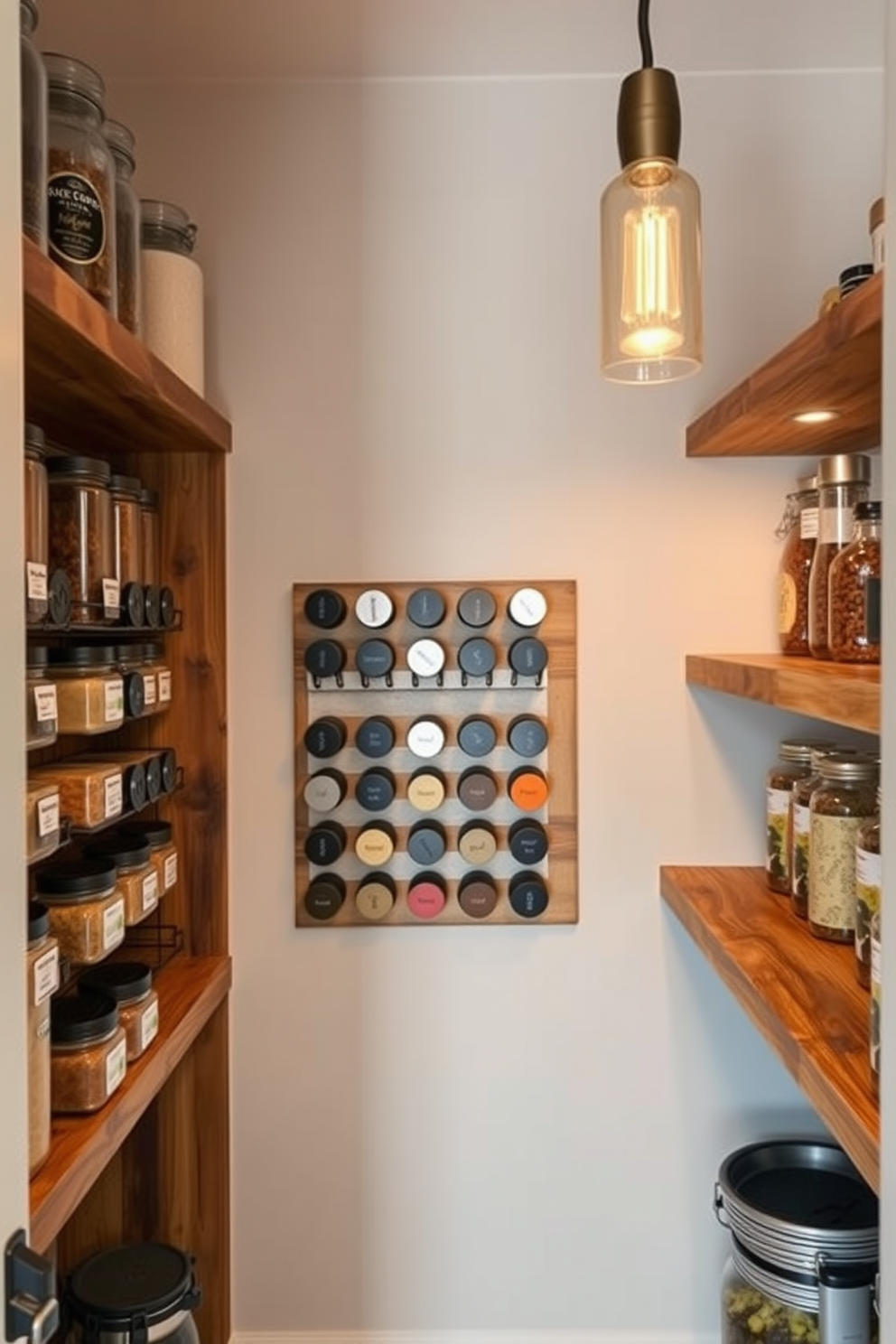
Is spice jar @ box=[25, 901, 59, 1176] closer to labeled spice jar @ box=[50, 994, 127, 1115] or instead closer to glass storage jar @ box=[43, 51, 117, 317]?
labeled spice jar @ box=[50, 994, 127, 1115]

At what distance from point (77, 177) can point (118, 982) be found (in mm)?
985

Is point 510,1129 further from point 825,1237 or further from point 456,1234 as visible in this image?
point 825,1237

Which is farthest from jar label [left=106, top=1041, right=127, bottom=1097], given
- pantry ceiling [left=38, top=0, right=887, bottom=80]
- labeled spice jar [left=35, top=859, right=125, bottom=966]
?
pantry ceiling [left=38, top=0, right=887, bottom=80]

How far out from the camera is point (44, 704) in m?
1.00

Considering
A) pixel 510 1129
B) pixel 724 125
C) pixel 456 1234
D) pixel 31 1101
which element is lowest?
pixel 456 1234

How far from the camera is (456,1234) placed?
1.68 m

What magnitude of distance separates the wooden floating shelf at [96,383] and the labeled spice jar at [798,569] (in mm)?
948

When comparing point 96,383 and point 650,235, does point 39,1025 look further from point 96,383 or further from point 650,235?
point 650,235

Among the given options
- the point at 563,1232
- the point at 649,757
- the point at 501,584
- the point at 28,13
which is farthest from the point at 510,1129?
the point at 28,13

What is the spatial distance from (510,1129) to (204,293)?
1558 millimetres

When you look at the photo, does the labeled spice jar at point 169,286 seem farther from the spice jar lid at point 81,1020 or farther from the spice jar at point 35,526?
the spice jar lid at point 81,1020

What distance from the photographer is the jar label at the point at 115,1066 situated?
1134 mm

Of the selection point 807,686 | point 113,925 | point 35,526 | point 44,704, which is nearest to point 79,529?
point 35,526

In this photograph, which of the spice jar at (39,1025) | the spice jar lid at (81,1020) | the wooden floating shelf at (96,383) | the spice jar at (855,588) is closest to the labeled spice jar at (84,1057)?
the spice jar lid at (81,1020)
